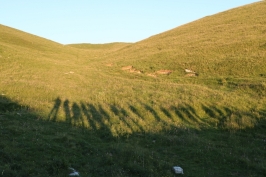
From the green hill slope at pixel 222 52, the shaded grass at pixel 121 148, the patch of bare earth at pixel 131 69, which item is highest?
the green hill slope at pixel 222 52

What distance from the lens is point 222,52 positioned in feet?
135

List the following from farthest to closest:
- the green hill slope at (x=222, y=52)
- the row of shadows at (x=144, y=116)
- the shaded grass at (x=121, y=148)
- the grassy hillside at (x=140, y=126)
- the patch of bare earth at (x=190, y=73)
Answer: the patch of bare earth at (x=190, y=73), the green hill slope at (x=222, y=52), the row of shadows at (x=144, y=116), the grassy hillside at (x=140, y=126), the shaded grass at (x=121, y=148)

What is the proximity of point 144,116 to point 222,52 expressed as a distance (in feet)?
88.7

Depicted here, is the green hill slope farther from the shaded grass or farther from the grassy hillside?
the shaded grass

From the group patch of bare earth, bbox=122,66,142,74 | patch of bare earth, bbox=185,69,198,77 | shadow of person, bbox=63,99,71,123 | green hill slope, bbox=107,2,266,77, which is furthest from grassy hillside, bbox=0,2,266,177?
patch of bare earth, bbox=122,66,142,74

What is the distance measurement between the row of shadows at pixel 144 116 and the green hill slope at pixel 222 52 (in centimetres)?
1395

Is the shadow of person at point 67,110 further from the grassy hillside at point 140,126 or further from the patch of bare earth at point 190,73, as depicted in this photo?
the patch of bare earth at point 190,73

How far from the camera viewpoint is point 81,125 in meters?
15.9

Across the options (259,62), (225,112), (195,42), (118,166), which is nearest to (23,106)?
(118,166)

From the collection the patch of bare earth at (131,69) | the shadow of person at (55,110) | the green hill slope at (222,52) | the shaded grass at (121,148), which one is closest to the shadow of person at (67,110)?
the shaded grass at (121,148)

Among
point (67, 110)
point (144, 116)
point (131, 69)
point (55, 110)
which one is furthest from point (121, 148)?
point (131, 69)

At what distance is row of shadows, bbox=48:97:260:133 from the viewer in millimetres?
16109

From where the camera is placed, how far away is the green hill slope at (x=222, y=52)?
33394 mm

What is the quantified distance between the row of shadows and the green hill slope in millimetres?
13949
